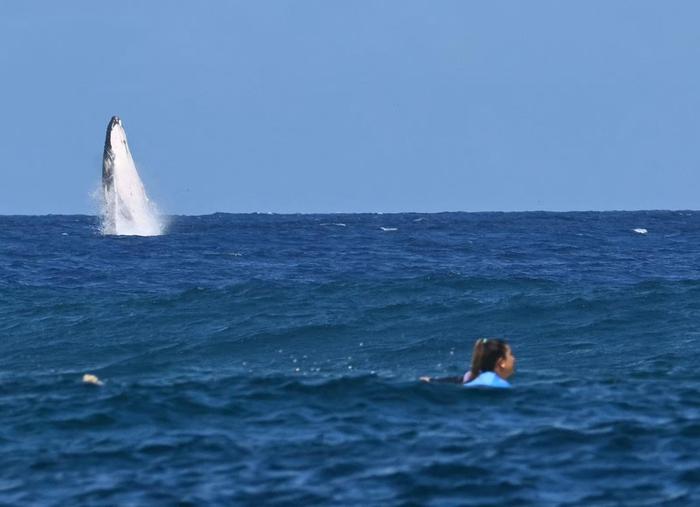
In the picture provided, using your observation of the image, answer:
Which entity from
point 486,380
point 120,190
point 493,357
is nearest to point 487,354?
point 493,357

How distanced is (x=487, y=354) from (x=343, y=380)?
2.33m

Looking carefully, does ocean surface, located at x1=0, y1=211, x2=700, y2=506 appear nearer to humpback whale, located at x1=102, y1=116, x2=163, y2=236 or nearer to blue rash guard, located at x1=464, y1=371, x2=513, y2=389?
blue rash guard, located at x1=464, y1=371, x2=513, y2=389

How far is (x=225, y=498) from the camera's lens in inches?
403

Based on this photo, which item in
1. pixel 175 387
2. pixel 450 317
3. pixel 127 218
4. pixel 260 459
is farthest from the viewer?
pixel 127 218

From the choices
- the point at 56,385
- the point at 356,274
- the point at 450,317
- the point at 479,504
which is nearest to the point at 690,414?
the point at 479,504

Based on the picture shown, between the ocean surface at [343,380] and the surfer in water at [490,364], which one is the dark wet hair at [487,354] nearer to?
the surfer in water at [490,364]

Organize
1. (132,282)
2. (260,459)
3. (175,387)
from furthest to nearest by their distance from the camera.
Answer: (132,282), (175,387), (260,459)

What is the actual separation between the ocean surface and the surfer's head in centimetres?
34

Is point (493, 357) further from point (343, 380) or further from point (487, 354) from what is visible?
point (343, 380)

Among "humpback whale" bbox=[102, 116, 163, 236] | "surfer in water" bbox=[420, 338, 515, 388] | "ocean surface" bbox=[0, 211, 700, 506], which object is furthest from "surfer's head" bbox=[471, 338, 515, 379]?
"humpback whale" bbox=[102, 116, 163, 236]

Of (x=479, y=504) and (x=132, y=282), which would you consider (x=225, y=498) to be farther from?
(x=132, y=282)

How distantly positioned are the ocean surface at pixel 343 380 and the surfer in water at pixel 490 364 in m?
0.22

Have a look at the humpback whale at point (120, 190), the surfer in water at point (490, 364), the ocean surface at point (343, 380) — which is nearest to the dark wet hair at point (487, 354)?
the surfer in water at point (490, 364)

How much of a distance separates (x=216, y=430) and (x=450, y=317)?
1496 centimetres
